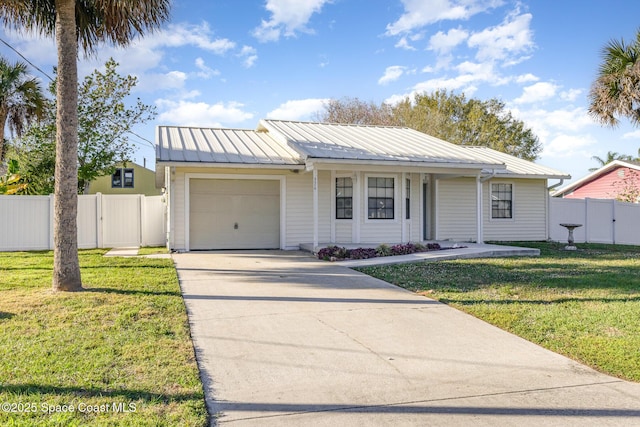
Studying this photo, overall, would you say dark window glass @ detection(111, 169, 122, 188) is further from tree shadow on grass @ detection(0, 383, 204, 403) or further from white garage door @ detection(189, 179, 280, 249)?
tree shadow on grass @ detection(0, 383, 204, 403)

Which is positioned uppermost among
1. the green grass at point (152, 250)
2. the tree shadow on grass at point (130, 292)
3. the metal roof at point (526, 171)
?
the metal roof at point (526, 171)

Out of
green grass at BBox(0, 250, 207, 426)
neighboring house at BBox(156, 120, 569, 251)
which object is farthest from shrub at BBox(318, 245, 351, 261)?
green grass at BBox(0, 250, 207, 426)

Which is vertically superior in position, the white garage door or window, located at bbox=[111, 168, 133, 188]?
window, located at bbox=[111, 168, 133, 188]

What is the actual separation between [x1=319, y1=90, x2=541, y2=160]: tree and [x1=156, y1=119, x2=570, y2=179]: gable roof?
64.2ft

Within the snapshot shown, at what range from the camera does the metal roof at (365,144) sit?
13883mm

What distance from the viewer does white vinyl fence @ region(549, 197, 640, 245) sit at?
66.4 ft

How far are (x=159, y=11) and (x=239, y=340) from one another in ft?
20.7

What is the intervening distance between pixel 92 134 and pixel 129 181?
12.9m

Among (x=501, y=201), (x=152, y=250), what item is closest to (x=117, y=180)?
(x=152, y=250)

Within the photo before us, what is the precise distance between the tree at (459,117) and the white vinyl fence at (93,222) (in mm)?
24659

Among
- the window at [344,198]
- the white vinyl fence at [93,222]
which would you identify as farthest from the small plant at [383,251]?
the white vinyl fence at [93,222]

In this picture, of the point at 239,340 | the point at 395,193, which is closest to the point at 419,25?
the point at 395,193

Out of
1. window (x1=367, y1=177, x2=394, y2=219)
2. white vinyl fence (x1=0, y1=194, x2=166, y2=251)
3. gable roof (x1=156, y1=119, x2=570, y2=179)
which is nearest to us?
gable roof (x1=156, y1=119, x2=570, y2=179)

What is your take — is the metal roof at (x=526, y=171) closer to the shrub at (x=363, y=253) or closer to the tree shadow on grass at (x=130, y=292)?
the shrub at (x=363, y=253)
